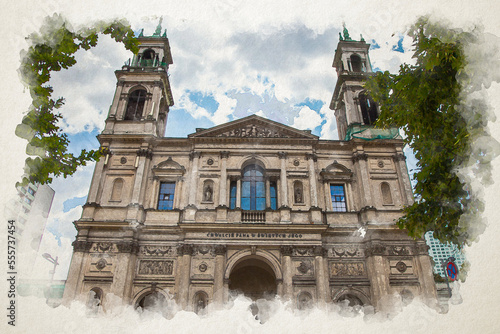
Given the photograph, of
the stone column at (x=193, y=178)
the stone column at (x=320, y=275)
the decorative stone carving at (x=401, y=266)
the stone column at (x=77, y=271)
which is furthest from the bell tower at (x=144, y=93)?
the decorative stone carving at (x=401, y=266)

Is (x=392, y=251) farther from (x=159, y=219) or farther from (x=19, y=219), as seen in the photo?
(x=19, y=219)

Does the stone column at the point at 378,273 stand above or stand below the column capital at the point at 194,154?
below

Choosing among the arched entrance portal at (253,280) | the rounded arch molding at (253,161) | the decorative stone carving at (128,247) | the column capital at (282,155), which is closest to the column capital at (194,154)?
the rounded arch molding at (253,161)

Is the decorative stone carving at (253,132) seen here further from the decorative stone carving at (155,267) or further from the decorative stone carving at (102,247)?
the decorative stone carving at (102,247)

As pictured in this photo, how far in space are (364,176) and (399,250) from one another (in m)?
4.38

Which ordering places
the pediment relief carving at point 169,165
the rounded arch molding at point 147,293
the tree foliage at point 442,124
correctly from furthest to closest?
1. the pediment relief carving at point 169,165
2. the rounded arch molding at point 147,293
3. the tree foliage at point 442,124

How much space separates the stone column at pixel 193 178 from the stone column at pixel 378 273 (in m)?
9.36

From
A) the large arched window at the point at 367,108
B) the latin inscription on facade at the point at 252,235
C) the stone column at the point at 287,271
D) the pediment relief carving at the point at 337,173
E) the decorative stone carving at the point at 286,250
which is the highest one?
the large arched window at the point at 367,108

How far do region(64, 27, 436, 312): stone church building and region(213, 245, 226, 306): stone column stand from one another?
62 mm

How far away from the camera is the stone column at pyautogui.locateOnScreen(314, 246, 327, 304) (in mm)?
16141

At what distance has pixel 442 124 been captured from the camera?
8.38 metres

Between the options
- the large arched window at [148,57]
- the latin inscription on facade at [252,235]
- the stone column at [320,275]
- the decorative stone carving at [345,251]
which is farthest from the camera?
the large arched window at [148,57]

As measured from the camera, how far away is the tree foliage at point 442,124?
288 inches

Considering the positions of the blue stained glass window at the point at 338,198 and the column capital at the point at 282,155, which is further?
the column capital at the point at 282,155
